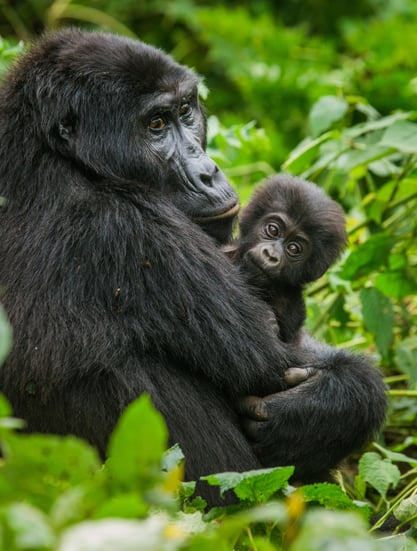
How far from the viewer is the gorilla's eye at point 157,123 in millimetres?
3508

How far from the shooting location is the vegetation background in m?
1.47

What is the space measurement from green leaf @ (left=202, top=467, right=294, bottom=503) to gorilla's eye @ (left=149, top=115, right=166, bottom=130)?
5.05 feet

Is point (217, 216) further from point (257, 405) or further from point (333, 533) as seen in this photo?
point (333, 533)

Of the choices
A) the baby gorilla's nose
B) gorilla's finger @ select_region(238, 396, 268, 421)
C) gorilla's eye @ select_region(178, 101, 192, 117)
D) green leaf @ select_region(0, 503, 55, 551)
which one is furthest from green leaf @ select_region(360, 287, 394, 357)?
green leaf @ select_region(0, 503, 55, 551)

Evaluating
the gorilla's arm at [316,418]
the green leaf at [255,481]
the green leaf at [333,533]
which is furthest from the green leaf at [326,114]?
the green leaf at [333,533]

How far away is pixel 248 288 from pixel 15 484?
181 cm

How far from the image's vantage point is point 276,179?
3797mm

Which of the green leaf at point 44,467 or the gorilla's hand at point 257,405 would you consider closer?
the green leaf at point 44,467

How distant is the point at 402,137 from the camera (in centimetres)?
428

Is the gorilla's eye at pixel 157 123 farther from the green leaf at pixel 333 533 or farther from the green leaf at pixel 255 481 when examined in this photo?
the green leaf at pixel 333 533

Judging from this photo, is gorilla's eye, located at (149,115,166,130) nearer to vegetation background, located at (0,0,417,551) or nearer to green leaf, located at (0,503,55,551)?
vegetation background, located at (0,0,417,551)

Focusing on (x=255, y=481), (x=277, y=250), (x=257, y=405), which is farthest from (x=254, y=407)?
(x=255, y=481)

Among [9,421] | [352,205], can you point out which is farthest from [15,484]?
[352,205]

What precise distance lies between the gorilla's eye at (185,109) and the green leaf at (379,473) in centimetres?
141
